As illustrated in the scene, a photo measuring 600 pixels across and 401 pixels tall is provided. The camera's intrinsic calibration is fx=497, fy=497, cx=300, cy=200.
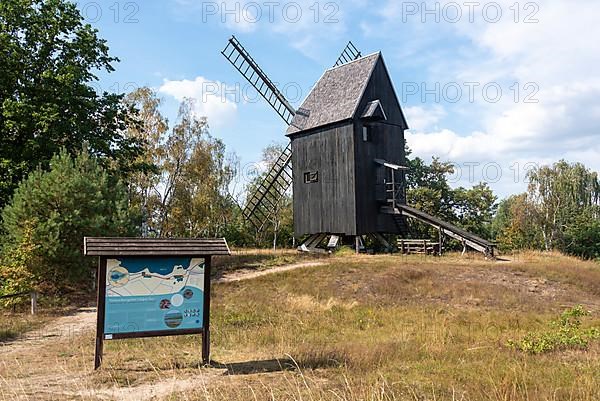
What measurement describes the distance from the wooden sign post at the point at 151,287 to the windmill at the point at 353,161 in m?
18.8

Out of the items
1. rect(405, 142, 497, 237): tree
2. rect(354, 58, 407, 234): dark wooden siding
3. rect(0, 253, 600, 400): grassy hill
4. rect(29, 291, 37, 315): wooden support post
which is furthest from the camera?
rect(405, 142, 497, 237): tree

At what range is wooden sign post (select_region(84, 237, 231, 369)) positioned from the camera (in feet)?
28.9

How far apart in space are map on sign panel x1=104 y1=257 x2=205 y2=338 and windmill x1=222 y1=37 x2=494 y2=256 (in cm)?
1891

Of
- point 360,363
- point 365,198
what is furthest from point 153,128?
point 360,363

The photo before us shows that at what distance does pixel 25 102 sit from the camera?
23.8 metres

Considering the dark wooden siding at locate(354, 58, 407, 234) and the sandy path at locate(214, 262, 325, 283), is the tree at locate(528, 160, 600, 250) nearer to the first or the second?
the dark wooden siding at locate(354, 58, 407, 234)

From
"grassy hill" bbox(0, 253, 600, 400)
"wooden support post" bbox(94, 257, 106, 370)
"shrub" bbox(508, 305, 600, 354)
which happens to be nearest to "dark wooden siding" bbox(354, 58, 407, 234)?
"grassy hill" bbox(0, 253, 600, 400)

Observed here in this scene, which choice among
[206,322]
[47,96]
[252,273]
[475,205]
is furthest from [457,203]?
[206,322]

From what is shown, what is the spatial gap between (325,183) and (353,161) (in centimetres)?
255

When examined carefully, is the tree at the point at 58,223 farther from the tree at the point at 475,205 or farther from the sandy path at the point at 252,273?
the tree at the point at 475,205

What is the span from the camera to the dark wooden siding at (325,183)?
28.0m

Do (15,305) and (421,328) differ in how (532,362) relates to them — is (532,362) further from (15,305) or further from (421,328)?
(15,305)

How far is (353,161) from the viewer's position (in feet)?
90.8

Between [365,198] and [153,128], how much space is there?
18106mm
